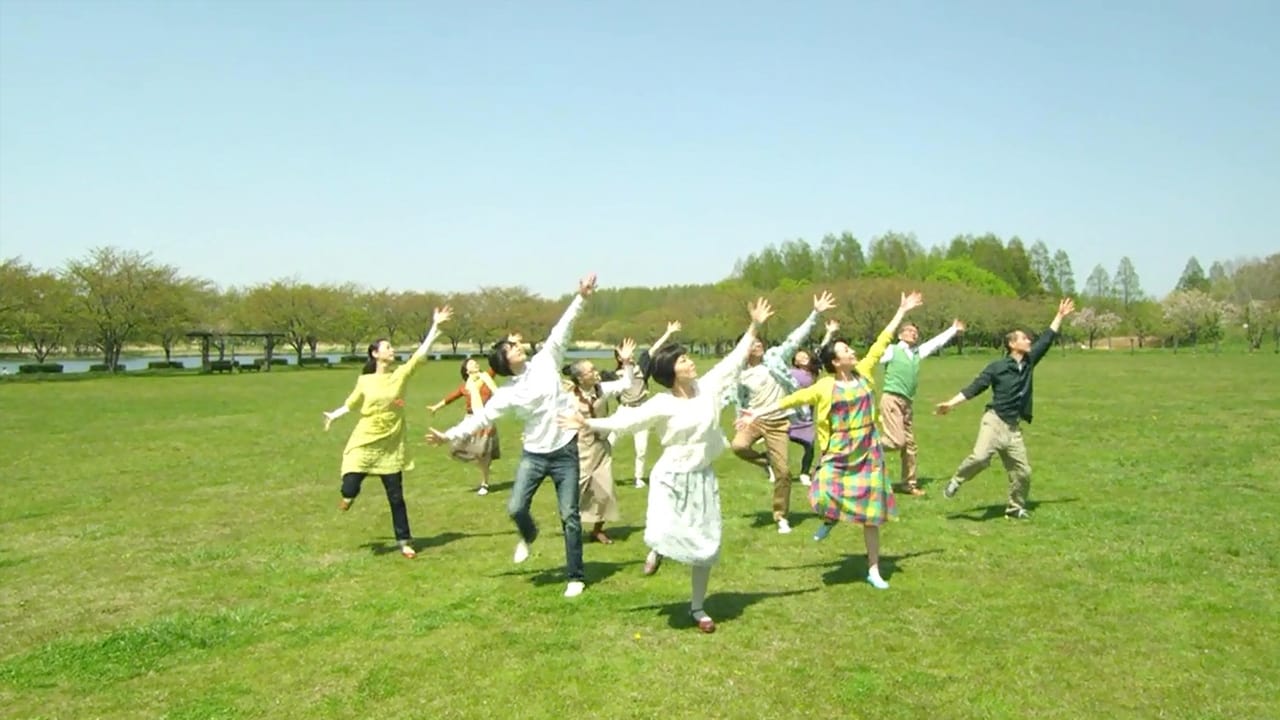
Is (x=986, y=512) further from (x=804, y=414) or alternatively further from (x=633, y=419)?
(x=633, y=419)

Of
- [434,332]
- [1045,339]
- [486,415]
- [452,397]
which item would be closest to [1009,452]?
[1045,339]

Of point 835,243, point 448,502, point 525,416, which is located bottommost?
point 448,502

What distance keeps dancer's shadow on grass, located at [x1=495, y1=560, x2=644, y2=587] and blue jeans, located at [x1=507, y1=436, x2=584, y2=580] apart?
0.30 meters

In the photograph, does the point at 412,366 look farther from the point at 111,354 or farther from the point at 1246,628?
the point at 111,354

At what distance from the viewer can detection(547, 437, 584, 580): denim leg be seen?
7641 millimetres

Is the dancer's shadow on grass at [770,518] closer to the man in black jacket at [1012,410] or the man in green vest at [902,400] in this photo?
the man in green vest at [902,400]

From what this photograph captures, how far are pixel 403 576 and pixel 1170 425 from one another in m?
18.3

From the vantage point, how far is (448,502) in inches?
490

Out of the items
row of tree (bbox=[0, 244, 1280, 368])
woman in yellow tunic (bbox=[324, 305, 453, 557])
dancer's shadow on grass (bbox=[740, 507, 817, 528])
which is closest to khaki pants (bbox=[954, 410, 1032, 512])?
dancer's shadow on grass (bbox=[740, 507, 817, 528])

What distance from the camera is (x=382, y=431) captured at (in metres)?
9.13

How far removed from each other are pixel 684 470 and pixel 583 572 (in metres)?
1.84

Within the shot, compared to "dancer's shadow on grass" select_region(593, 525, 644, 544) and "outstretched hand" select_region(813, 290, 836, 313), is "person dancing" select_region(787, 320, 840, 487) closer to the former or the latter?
"outstretched hand" select_region(813, 290, 836, 313)

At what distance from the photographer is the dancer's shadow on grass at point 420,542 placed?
9.51 meters

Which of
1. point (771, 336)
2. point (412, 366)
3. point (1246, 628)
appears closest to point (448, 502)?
point (412, 366)
